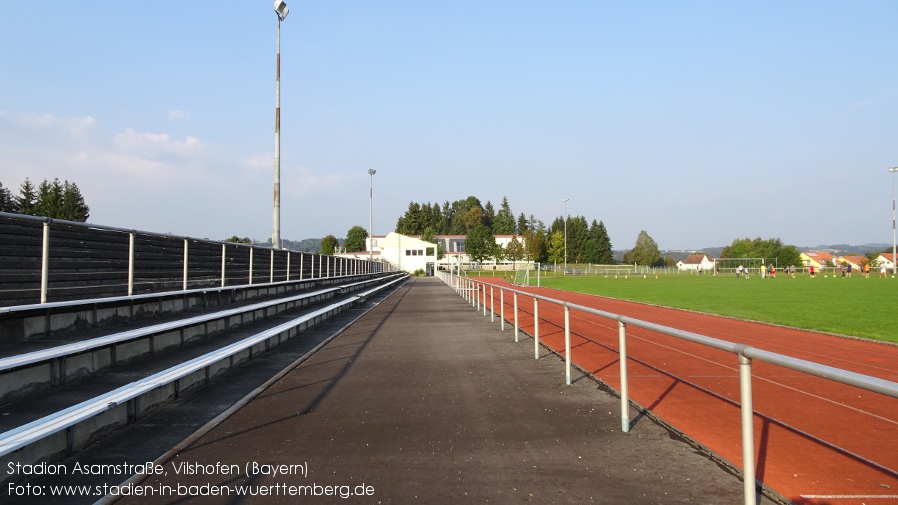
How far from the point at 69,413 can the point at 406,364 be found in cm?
532

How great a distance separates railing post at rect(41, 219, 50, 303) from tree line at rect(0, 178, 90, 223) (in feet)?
230

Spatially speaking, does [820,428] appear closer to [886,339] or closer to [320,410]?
[320,410]

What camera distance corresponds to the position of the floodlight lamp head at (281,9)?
23.7 metres

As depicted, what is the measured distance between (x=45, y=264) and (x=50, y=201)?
7579 centimetres

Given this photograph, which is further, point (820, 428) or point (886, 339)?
point (886, 339)

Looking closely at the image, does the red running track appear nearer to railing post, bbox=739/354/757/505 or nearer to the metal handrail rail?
railing post, bbox=739/354/757/505

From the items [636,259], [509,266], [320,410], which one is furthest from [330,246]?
[320,410]

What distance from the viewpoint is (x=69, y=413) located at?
492cm

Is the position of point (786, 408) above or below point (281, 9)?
below

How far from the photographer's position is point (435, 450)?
5.13 m

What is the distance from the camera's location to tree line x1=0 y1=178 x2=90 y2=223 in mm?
69688

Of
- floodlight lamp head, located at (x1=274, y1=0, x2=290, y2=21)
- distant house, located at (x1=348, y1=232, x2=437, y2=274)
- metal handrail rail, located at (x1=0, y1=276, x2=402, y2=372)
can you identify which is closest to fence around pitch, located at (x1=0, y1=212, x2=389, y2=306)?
metal handrail rail, located at (x1=0, y1=276, x2=402, y2=372)

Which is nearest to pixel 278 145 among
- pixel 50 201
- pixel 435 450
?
pixel 435 450

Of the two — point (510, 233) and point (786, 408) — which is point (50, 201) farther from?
point (510, 233)
